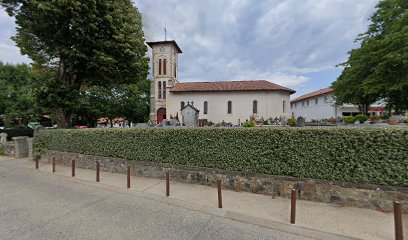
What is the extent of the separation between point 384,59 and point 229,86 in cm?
1965

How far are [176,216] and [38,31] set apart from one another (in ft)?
45.6

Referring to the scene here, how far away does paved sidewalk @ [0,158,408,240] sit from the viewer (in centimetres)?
365

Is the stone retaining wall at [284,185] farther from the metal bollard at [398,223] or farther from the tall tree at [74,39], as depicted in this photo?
the tall tree at [74,39]

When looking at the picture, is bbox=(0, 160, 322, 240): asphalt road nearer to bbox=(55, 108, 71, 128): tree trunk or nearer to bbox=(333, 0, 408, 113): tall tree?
bbox=(55, 108, 71, 128): tree trunk

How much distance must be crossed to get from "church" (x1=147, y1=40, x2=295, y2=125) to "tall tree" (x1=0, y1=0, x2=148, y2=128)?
17.5 metres

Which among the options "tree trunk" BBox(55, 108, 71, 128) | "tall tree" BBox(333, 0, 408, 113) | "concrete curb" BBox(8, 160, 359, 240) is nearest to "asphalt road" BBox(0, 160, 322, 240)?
"concrete curb" BBox(8, 160, 359, 240)

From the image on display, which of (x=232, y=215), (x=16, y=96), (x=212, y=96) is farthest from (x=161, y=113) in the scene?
(x=232, y=215)

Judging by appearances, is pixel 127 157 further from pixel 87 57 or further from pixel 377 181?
pixel 377 181

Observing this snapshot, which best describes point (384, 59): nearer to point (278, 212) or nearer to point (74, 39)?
point (278, 212)

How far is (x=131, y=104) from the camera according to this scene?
31.8m

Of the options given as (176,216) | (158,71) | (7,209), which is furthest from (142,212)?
(158,71)

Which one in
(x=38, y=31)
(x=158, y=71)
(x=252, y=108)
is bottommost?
(x=252, y=108)

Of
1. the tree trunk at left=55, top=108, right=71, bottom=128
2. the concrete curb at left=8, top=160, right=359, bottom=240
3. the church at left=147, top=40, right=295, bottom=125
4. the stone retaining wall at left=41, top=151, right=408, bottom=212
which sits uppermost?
the church at left=147, top=40, right=295, bottom=125

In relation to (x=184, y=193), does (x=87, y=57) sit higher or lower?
higher
